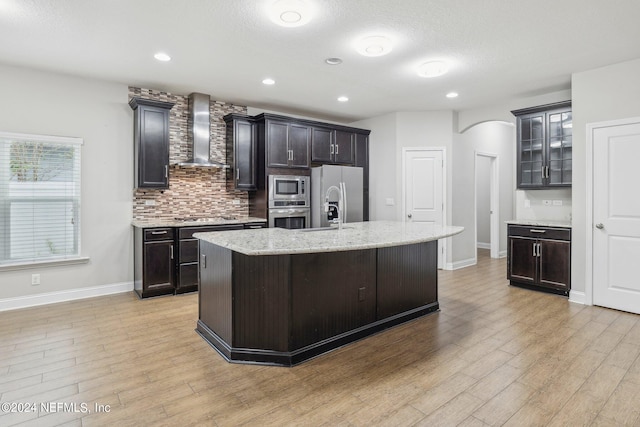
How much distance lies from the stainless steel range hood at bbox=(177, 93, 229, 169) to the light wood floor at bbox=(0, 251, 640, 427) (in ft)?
7.12

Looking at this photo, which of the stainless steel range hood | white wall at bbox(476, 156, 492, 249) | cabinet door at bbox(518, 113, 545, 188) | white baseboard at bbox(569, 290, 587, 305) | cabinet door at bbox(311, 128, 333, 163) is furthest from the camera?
white wall at bbox(476, 156, 492, 249)

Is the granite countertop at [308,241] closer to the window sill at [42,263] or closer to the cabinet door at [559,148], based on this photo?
the window sill at [42,263]

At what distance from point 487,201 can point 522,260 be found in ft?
11.7

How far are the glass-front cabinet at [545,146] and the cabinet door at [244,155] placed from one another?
12.5 feet

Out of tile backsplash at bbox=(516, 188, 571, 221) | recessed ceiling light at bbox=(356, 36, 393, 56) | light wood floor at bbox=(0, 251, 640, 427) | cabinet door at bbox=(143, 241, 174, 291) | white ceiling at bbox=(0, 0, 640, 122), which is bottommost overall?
light wood floor at bbox=(0, 251, 640, 427)

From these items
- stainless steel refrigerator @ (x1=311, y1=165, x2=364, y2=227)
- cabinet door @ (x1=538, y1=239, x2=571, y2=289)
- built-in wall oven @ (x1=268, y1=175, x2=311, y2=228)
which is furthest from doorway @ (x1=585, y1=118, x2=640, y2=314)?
built-in wall oven @ (x1=268, y1=175, x2=311, y2=228)

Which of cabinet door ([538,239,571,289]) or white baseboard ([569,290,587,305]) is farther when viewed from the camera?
cabinet door ([538,239,571,289])

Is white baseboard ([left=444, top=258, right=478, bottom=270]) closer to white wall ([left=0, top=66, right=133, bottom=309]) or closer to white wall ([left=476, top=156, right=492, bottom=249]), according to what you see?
white wall ([left=476, top=156, right=492, bottom=249])

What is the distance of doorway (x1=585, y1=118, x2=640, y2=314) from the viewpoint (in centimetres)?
375

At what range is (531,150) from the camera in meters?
4.93

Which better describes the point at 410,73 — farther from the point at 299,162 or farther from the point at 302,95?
the point at 299,162

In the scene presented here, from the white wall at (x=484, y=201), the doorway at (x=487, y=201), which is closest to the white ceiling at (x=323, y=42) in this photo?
the doorway at (x=487, y=201)

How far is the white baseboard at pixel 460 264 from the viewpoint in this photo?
6070 mm

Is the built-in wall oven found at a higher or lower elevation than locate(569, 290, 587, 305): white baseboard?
higher
